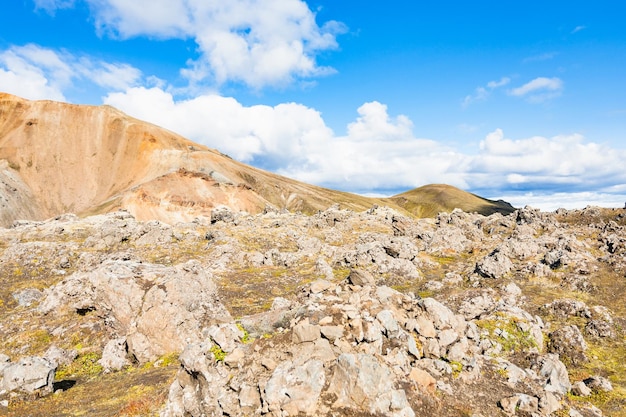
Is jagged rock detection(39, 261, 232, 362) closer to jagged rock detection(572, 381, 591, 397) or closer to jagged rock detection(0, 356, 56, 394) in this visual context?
jagged rock detection(0, 356, 56, 394)

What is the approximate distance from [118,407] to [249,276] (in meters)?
27.7

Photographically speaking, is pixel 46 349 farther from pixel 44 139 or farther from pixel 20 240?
pixel 44 139

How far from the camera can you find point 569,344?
2631 centimetres

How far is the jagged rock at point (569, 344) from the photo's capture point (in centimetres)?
2567

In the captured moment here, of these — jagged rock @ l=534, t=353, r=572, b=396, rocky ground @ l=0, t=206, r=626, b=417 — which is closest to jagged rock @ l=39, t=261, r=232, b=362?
rocky ground @ l=0, t=206, r=626, b=417

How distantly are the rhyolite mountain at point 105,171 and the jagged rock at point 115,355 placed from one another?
102 metres

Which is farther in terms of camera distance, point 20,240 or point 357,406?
point 20,240

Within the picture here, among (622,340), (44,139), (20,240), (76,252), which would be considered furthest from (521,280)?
(44,139)

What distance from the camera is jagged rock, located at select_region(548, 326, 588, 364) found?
25.7 metres

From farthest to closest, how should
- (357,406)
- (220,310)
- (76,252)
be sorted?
(76,252) < (220,310) < (357,406)

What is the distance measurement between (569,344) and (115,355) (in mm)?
32946

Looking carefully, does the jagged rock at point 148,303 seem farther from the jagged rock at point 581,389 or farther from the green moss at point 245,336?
the jagged rock at point 581,389

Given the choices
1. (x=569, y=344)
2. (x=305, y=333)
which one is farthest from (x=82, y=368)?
(x=569, y=344)

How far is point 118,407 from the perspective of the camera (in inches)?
725
